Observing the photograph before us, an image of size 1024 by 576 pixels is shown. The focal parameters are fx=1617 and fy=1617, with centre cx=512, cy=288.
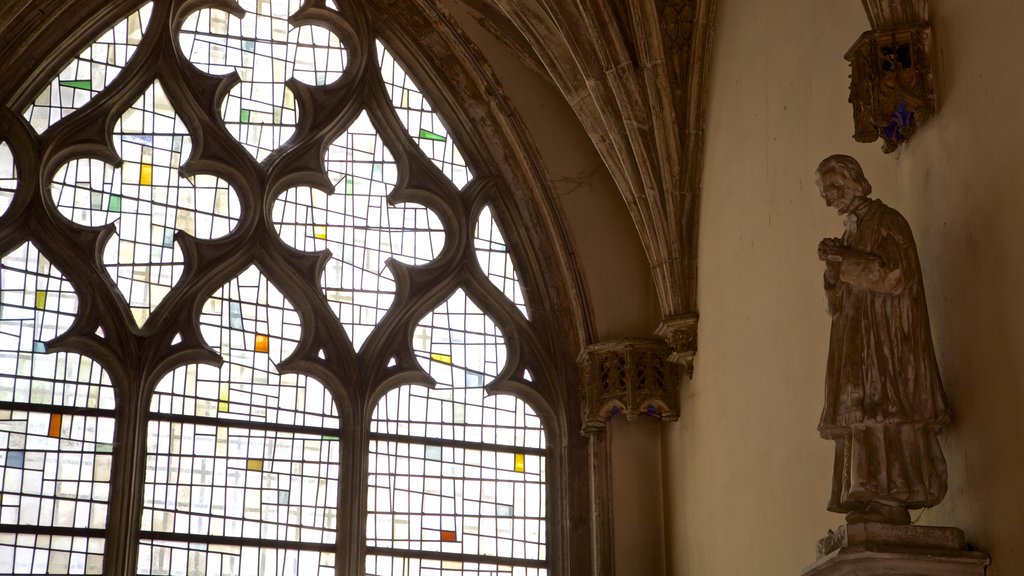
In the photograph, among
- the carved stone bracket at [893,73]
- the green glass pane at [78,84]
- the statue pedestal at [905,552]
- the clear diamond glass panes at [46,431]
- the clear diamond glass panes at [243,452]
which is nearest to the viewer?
the statue pedestal at [905,552]

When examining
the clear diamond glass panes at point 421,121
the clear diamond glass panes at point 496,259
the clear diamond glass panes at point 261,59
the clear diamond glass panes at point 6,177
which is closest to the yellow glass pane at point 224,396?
the clear diamond glass panes at point 261,59

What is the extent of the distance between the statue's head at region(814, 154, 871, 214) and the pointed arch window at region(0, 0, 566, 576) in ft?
15.8

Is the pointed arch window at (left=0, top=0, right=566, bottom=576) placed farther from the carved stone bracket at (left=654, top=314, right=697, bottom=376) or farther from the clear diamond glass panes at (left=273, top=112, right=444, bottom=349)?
the carved stone bracket at (left=654, top=314, right=697, bottom=376)

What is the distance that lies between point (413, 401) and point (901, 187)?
4799 mm

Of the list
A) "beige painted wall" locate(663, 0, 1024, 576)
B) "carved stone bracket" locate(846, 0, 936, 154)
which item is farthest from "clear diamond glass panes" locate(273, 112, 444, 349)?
"carved stone bracket" locate(846, 0, 936, 154)

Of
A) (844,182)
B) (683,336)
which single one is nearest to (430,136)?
(683,336)

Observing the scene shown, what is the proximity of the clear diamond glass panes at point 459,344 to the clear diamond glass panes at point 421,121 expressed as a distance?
978 mm

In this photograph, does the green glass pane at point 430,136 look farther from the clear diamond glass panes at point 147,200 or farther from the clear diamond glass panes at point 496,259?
the clear diamond glass panes at point 147,200

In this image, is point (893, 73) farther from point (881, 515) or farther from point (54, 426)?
point (54, 426)

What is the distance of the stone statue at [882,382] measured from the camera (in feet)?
21.5

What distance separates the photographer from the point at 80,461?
34.3 feet

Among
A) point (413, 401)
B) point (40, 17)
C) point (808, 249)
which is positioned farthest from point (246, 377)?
point (808, 249)

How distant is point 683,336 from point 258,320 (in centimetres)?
293

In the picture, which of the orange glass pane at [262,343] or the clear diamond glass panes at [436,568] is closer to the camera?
the clear diamond glass panes at [436,568]
